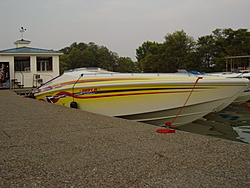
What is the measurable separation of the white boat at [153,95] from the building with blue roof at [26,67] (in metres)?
14.0

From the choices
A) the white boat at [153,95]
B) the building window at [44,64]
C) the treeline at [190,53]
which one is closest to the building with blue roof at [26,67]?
the building window at [44,64]

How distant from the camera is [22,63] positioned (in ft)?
78.0

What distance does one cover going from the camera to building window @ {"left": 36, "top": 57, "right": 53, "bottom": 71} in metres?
24.2

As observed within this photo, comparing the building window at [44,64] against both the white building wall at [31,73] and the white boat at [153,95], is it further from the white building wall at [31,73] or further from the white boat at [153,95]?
the white boat at [153,95]

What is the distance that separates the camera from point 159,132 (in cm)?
517

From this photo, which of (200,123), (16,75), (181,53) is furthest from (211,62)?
(200,123)

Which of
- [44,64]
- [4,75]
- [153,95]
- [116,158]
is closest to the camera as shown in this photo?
[116,158]

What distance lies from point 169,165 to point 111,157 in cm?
75

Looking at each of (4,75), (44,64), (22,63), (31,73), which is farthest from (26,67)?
(4,75)

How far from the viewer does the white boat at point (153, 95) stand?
8281 mm

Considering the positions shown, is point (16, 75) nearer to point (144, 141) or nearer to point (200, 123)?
point (200, 123)

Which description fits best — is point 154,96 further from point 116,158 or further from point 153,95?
point 116,158

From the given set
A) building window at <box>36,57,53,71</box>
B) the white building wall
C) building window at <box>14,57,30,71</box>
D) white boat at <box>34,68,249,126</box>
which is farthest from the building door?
white boat at <box>34,68,249,126</box>

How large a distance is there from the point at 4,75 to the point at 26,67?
8.60 feet
